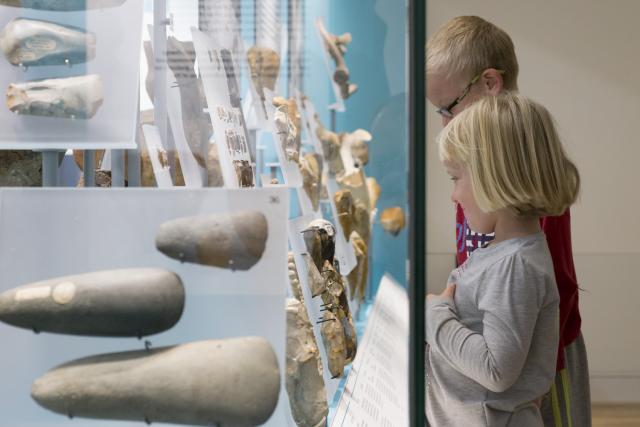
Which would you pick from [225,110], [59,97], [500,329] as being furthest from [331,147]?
[500,329]

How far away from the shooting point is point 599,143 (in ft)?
13.2

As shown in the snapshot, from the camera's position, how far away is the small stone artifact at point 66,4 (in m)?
0.76

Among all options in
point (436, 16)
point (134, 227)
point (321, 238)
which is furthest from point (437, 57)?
point (436, 16)

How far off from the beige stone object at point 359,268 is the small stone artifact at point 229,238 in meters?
0.09

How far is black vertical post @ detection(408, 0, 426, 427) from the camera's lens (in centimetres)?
63

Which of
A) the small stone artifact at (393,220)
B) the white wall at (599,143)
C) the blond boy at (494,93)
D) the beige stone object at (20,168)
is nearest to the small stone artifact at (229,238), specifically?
the small stone artifact at (393,220)

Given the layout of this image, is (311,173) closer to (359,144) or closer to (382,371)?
(359,144)

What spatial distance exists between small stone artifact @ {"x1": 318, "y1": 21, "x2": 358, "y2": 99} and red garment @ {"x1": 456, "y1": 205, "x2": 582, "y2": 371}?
674mm

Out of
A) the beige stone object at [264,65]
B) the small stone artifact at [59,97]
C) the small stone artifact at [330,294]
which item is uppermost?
the beige stone object at [264,65]

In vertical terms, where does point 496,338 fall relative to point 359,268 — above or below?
below

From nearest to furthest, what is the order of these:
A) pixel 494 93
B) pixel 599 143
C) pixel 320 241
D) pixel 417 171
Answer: pixel 417 171
pixel 320 241
pixel 494 93
pixel 599 143

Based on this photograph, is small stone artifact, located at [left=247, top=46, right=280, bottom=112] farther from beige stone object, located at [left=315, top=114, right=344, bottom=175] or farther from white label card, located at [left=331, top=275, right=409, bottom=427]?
white label card, located at [left=331, top=275, right=409, bottom=427]

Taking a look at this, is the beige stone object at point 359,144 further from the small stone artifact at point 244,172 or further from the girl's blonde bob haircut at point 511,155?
the girl's blonde bob haircut at point 511,155

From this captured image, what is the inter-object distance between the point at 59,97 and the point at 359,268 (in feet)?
1.19
